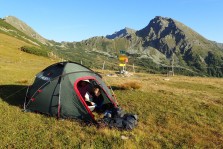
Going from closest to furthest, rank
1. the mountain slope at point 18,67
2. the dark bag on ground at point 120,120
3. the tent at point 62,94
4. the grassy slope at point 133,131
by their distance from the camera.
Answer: the grassy slope at point 133,131, the dark bag on ground at point 120,120, the tent at point 62,94, the mountain slope at point 18,67

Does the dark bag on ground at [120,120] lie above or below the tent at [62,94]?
below

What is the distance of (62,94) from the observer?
15.0 m

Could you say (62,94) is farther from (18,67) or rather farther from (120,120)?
(18,67)

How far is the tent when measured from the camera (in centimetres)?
1461

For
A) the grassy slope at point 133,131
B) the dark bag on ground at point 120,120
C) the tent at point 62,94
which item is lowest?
the grassy slope at point 133,131

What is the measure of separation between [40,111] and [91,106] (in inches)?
121

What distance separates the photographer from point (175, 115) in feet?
57.3

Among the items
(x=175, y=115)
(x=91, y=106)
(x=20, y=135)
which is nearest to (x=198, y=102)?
(x=175, y=115)

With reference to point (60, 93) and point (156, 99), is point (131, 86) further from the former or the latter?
point (60, 93)

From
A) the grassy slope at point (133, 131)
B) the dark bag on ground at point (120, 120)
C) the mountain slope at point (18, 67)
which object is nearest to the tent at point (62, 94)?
the grassy slope at point (133, 131)

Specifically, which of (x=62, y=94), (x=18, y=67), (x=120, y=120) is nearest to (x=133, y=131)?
(x=120, y=120)

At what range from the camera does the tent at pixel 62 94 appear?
14609mm

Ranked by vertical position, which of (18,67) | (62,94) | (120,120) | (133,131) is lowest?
(133,131)

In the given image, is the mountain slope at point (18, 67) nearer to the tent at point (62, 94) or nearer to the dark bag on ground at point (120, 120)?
the tent at point (62, 94)
